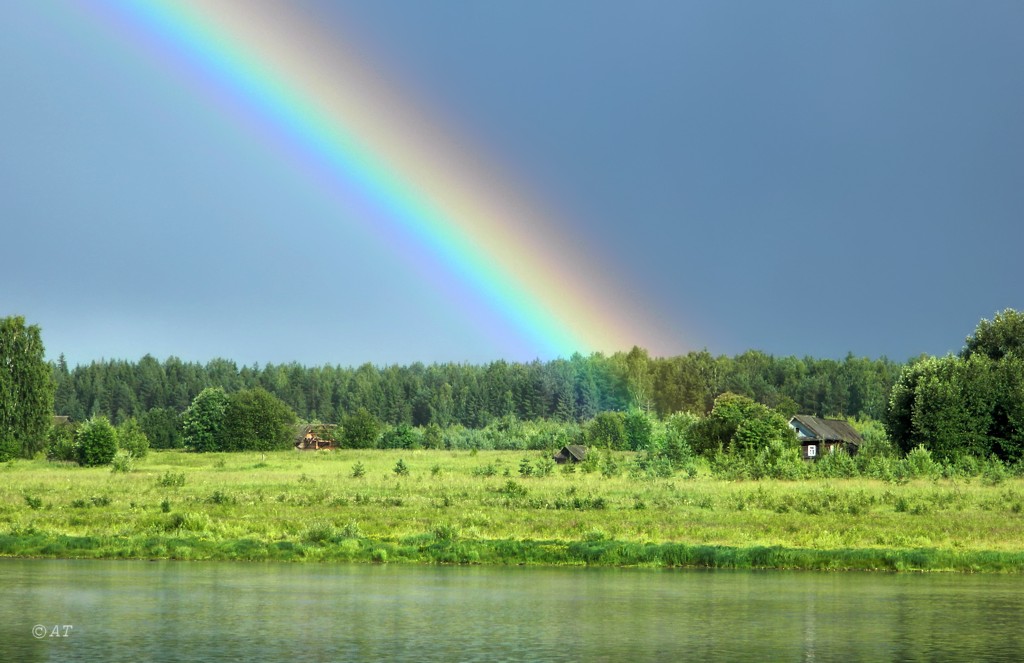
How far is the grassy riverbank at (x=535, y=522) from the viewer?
40.0 m

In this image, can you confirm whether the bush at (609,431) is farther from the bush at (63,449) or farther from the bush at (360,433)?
the bush at (63,449)

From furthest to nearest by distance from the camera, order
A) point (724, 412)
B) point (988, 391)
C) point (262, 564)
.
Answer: point (724, 412) < point (988, 391) < point (262, 564)

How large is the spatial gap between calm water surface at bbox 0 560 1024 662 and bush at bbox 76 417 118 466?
211ft

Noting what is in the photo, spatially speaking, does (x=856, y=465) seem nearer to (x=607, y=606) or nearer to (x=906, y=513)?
(x=906, y=513)

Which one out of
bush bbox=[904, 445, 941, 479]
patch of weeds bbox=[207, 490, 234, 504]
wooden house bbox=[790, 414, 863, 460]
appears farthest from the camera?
wooden house bbox=[790, 414, 863, 460]

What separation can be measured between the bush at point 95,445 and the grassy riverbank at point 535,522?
2657 centimetres

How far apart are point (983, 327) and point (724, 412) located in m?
27.7

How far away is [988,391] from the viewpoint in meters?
87.2

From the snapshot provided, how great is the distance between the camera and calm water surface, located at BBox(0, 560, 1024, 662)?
20.9 m

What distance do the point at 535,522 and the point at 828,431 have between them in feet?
343

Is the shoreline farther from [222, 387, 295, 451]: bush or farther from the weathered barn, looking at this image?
the weathered barn

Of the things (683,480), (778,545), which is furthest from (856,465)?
(778,545)

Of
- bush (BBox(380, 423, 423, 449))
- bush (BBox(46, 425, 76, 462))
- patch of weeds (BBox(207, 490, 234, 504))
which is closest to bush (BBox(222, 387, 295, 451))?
bush (BBox(380, 423, 423, 449))

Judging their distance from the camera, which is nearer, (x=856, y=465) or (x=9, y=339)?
(x=856, y=465)
